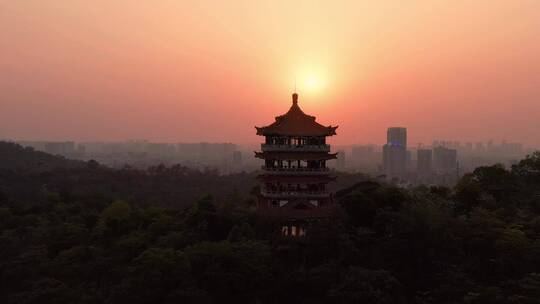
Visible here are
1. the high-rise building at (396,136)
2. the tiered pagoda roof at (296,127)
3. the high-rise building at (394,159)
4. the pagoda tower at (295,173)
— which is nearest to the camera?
the pagoda tower at (295,173)

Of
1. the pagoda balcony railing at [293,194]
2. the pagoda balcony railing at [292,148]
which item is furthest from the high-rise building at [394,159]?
the pagoda balcony railing at [293,194]

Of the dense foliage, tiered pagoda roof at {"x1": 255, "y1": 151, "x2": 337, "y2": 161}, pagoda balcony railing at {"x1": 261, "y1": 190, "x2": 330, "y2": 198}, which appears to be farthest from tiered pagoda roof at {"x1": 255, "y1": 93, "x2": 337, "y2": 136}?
the dense foliage

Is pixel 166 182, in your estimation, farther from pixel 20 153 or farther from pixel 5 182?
pixel 20 153

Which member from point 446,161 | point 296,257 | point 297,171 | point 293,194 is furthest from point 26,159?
point 446,161

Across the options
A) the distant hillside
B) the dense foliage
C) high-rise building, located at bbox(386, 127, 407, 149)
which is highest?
high-rise building, located at bbox(386, 127, 407, 149)

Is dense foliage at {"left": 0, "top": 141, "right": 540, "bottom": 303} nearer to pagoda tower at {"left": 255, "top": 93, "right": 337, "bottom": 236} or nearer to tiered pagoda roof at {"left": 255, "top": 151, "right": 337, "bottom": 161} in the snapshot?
pagoda tower at {"left": 255, "top": 93, "right": 337, "bottom": 236}

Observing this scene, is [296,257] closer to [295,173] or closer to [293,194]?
[293,194]

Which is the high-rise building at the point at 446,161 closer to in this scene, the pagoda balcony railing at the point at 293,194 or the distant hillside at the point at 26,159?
the distant hillside at the point at 26,159
